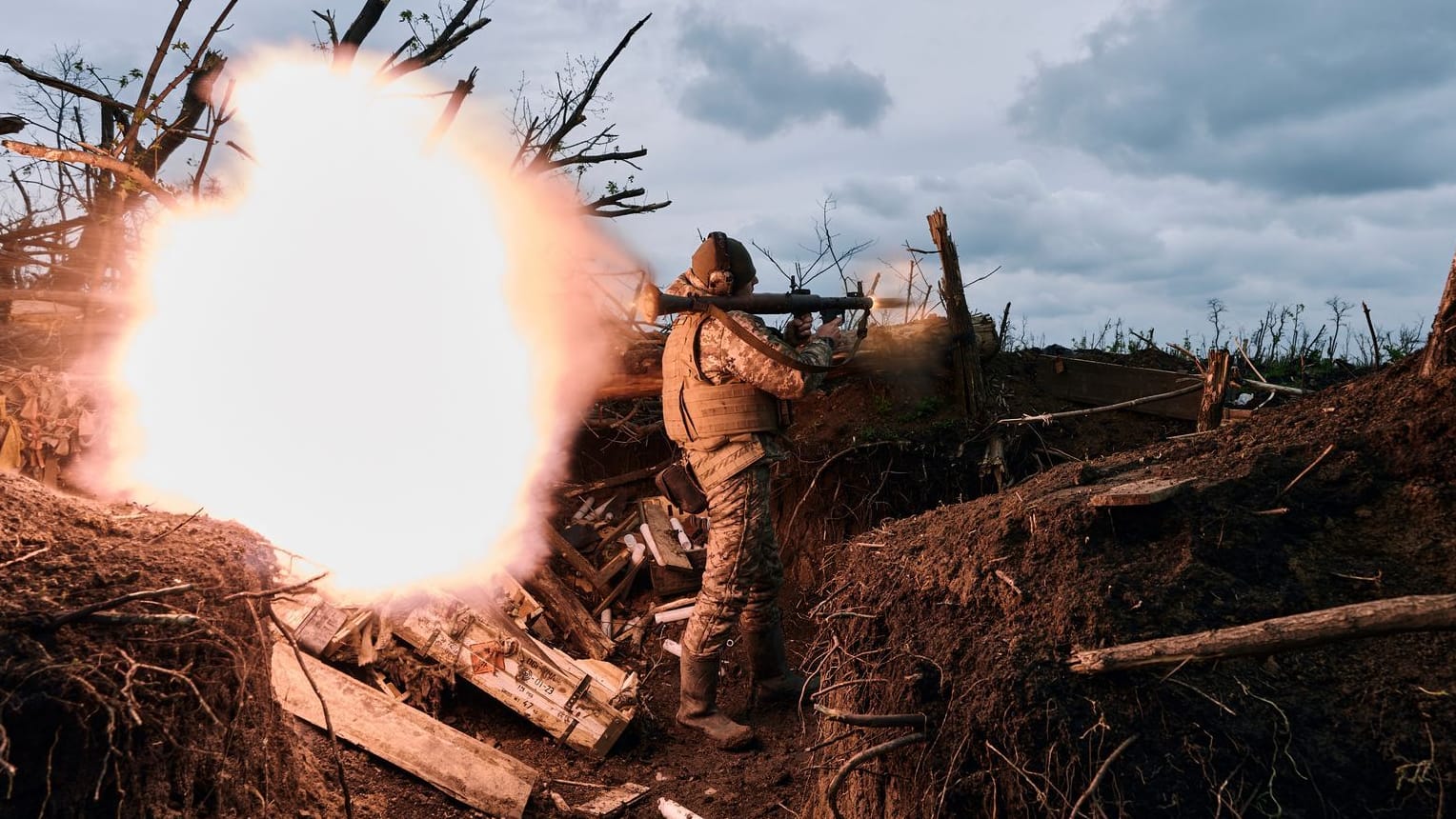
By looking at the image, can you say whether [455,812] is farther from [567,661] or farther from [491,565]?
[491,565]

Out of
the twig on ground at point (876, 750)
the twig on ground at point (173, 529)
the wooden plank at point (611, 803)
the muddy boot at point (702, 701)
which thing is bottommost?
the wooden plank at point (611, 803)

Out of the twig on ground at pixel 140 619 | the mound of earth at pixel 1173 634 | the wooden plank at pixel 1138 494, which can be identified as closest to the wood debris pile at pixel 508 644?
the twig on ground at pixel 140 619

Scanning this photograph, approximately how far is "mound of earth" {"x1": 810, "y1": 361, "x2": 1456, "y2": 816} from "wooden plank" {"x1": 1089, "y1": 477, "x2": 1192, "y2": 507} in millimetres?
61

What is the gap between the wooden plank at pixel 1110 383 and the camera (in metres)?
8.96

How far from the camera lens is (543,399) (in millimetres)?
9141

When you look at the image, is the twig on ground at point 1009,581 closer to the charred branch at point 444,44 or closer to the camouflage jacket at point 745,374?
the camouflage jacket at point 745,374

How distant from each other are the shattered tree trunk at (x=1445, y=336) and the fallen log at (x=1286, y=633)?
1684mm

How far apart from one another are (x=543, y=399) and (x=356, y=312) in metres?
1.79

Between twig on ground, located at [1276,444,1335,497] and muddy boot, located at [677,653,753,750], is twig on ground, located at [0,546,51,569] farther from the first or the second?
twig on ground, located at [1276,444,1335,497]

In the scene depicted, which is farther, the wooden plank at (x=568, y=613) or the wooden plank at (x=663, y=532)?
the wooden plank at (x=663, y=532)

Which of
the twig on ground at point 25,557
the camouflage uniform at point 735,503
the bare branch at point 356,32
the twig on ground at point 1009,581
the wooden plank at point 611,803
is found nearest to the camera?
the twig on ground at point 25,557

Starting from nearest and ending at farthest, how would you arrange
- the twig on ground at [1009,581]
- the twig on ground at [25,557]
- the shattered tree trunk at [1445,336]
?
1. the twig on ground at [25,557]
2. the twig on ground at [1009,581]
3. the shattered tree trunk at [1445,336]

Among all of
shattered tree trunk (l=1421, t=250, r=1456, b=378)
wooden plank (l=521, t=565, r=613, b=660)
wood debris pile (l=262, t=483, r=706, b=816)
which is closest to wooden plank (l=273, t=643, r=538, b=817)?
wood debris pile (l=262, t=483, r=706, b=816)

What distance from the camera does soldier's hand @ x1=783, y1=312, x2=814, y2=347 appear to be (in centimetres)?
641
